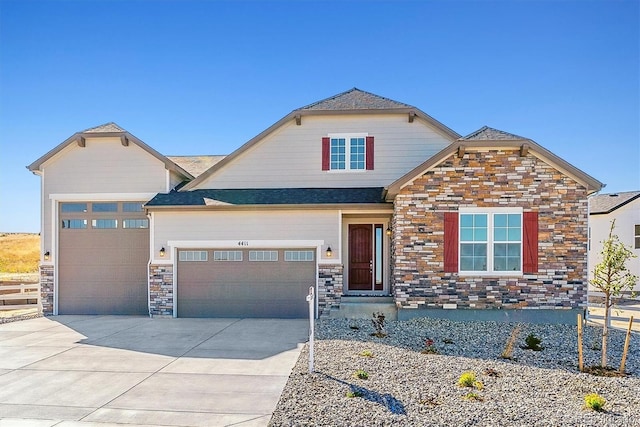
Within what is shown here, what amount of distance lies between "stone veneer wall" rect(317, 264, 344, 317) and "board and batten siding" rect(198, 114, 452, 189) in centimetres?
273

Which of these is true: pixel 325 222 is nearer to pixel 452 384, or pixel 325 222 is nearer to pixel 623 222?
pixel 452 384

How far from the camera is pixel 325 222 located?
11.9 m

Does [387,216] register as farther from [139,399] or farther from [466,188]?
[139,399]

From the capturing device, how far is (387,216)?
41.8 ft

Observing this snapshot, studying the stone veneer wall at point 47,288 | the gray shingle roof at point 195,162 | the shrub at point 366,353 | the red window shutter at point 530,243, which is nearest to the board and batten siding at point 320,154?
the gray shingle roof at point 195,162

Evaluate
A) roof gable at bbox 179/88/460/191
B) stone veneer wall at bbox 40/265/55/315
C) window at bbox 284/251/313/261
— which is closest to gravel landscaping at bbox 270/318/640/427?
window at bbox 284/251/313/261

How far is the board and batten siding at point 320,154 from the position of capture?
41.9ft

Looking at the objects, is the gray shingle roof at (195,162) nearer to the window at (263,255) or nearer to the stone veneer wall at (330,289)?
the window at (263,255)

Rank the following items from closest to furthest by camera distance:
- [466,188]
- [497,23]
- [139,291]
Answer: [466,188]
[497,23]
[139,291]

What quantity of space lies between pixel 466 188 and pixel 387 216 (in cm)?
282

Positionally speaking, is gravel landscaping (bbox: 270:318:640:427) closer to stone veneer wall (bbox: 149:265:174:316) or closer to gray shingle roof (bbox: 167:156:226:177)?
stone veneer wall (bbox: 149:265:174:316)

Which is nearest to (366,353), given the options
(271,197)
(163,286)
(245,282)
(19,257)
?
(245,282)

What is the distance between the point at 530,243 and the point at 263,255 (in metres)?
7.20

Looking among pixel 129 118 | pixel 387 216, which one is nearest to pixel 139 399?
pixel 387 216
